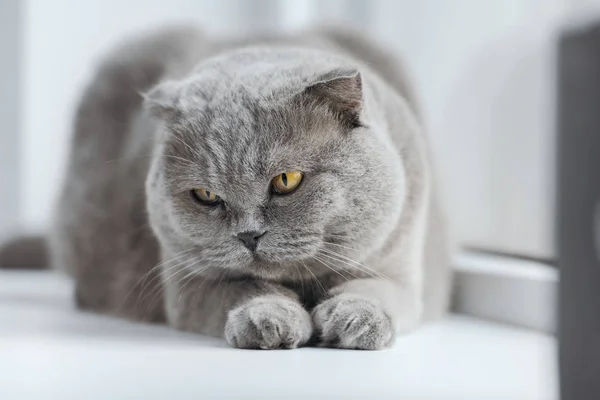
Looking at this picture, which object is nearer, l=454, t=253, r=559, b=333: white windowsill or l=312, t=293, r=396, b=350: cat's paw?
l=312, t=293, r=396, b=350: cat's paw

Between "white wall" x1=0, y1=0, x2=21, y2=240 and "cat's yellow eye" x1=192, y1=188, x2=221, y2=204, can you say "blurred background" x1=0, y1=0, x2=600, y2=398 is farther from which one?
"cat's yellow eye" x1=192, y1=188, x2=221, y2=204

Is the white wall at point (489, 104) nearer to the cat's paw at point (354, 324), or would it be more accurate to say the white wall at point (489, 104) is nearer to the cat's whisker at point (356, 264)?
the cat's whisker at point (356, 264)

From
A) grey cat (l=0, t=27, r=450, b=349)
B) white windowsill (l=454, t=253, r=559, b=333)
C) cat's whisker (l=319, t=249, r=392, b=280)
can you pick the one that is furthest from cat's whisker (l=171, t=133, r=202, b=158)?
white windowsill (l=454, t=253, r=559, b=333)

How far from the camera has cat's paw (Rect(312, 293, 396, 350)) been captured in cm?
136

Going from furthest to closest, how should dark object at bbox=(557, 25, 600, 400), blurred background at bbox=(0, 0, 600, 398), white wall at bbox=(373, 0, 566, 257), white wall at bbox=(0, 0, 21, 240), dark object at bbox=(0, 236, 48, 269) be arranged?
white wall at bbox=(0, 0, 21, 240), dark object at bbox=(0, 236, 48, 269), white wall at bbox=(373, 0, 566, 257), blurred background at bbox=(0, 0, 600, 398), dark object at bbox=(557, 25, 600, 400)

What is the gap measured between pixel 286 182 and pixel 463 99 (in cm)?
110

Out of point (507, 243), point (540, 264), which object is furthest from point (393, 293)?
point (507, 243)

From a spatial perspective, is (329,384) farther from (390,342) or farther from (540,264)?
(540,264)

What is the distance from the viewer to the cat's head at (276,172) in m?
1.38

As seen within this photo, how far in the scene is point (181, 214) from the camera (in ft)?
4.84

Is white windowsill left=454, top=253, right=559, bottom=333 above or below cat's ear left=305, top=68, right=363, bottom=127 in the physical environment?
below

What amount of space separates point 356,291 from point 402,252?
0.16 m

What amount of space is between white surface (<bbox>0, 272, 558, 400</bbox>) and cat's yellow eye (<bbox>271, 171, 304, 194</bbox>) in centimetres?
27

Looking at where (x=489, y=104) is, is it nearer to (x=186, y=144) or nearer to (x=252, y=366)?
(x=186, y=144)
